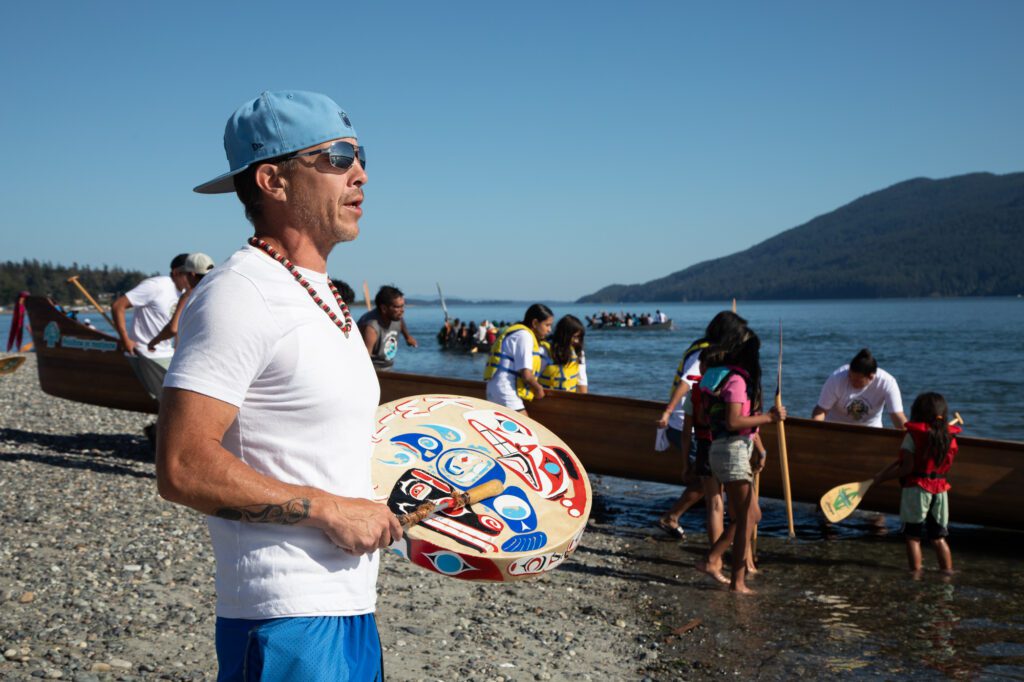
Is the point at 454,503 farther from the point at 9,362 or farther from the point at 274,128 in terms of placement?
the point at 9,362

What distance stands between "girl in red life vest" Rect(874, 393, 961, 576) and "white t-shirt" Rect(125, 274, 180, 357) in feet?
22.8

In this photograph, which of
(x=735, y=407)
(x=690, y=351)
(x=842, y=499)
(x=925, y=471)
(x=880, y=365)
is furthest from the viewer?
(x=880, y=365)

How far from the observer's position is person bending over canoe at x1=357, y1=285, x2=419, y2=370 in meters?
8.52

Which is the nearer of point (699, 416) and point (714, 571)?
point (699, 416)

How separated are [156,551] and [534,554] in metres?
4.38

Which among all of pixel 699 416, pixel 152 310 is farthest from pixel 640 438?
pixel 152 310

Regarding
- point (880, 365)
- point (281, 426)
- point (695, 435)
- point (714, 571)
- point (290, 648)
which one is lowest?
point (880, 365)

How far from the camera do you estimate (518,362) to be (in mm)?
8734

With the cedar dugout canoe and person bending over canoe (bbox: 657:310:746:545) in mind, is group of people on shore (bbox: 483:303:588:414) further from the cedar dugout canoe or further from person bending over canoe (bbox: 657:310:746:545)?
person bending over canoe (bbox: 657:310:746:545)

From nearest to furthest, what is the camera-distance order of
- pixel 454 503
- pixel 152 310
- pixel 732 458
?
pixel 454 503, pixel 732 458, pixel 152 310

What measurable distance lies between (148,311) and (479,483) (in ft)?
23.5

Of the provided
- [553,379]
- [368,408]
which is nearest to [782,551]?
[553,379]

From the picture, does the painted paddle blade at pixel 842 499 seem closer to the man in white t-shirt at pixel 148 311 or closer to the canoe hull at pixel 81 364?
the man in white t-shirt at pixel 148 311

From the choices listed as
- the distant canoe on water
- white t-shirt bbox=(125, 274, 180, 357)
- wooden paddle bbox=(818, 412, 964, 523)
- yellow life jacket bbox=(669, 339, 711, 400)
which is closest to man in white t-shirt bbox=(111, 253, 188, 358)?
white t-shirt bbox=(125, 274, 180, 357)
